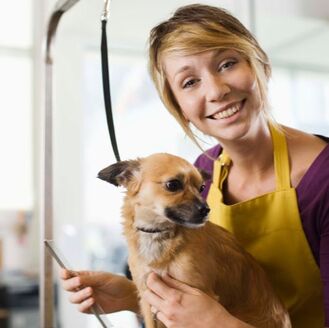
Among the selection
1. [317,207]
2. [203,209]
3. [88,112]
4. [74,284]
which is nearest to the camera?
[203,209]

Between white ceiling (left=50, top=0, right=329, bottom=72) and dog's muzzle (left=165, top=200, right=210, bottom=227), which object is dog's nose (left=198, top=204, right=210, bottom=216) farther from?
white ceiling (left=50, top=0, right=329, bottom=72)

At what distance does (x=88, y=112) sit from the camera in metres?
2.86

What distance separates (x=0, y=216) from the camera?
11.6 feet

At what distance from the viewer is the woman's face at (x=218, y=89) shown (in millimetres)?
758

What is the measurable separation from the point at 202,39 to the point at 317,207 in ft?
1.06

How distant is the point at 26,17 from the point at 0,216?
4.57ft

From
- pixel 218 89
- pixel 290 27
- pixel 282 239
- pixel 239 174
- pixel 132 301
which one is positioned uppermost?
pixel 290 27

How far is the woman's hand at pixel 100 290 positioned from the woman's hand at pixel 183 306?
7.7 inches

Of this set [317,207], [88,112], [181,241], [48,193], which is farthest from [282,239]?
[88,112]

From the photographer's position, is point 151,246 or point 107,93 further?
point 107,93

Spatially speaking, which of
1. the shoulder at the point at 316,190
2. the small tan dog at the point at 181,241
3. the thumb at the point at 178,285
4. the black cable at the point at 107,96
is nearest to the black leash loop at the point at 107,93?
the black cable at the point at 107,96

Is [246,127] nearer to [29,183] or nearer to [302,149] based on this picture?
[302,149]

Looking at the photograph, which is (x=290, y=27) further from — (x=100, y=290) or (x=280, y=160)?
(x=100, y=290)

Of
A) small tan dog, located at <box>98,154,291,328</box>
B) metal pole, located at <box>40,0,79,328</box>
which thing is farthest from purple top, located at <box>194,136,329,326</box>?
metal pole, located at <box>40,0,79,328</box>
